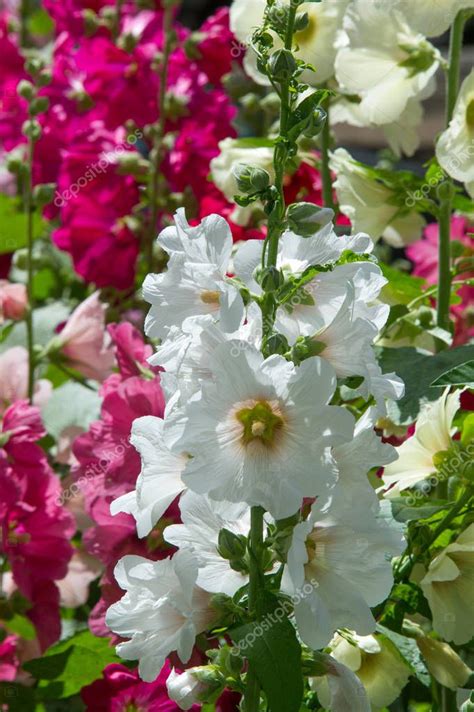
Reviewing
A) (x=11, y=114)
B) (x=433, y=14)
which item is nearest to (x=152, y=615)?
(x=433, y=14)

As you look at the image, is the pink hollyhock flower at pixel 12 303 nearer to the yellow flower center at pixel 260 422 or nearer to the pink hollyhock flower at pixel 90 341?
the pink hollyhock flower at pixel 90 341

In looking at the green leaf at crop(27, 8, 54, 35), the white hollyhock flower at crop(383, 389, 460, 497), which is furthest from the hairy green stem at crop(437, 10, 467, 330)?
the green leaf at crop(27, 8, 54, 35)

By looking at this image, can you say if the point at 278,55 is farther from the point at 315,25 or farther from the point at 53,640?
the point at 53,640

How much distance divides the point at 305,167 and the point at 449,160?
0.80 feet

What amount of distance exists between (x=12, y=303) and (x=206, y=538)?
Answer: 46 centimetres

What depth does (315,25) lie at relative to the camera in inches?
29.2

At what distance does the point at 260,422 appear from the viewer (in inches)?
17.4

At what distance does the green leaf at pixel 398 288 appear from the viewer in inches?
27.6

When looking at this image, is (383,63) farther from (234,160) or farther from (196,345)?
(196,345)

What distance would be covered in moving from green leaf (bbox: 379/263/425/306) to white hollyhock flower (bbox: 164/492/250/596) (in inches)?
9.9

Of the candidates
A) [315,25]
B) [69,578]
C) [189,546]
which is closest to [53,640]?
[69,578]

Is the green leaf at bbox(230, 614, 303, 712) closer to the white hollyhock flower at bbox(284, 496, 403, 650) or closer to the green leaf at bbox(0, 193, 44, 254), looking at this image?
the white hollyhock flower at bbox(284, 496, 403, 650)

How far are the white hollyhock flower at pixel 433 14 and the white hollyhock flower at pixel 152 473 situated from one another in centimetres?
32

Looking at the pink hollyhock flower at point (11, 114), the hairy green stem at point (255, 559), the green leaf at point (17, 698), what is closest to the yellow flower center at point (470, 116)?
the hairy green stem at point (255, 559)
